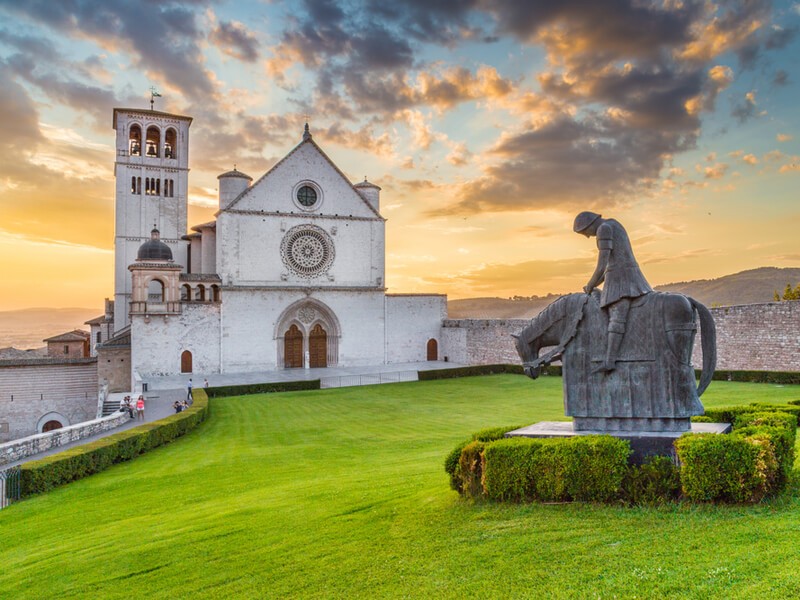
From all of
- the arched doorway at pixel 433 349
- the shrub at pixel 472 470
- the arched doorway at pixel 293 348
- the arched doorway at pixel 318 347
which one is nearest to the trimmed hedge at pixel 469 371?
the arched doorway at pixel 433 349

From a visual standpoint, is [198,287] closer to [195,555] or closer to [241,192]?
[241,192]

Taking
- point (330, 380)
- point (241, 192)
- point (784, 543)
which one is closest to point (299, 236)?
point (241, 192)

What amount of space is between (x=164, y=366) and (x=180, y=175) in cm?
2017

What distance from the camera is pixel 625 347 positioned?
8.36 meters

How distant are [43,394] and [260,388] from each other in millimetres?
17809

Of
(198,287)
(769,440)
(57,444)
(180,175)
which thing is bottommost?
(57,444)

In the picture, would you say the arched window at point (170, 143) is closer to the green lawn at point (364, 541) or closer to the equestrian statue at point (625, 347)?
the green lawn at point (364, 541)

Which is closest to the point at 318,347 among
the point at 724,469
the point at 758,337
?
the point at 758,337

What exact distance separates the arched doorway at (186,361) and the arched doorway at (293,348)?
22.7 feet

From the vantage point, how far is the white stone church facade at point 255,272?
38.6 metres

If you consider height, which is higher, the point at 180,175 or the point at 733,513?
the point at 180,175

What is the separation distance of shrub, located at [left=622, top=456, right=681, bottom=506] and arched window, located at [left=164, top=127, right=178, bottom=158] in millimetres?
51044

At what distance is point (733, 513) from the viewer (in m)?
6.39

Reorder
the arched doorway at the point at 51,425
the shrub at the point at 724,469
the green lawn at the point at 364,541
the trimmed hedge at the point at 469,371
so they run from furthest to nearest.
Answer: the arched doorway at the point at 51,425 < the trimmed hedge at the point at 469,371 < the shrub at the point at 724,469 < the green lawn at the point at 364,541
